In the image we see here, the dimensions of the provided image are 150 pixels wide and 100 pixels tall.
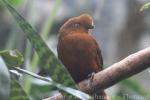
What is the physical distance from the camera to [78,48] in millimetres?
2010

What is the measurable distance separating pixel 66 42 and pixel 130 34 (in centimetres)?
359

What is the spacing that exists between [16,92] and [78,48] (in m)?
1.01

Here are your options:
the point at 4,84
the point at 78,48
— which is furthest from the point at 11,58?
the point at 78,48

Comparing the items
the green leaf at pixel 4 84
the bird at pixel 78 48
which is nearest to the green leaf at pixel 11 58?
the green leaf at pixel 4 84

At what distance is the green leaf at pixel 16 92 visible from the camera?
3.24ft

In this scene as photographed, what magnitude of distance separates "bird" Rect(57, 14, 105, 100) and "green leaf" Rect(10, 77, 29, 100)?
990 mm

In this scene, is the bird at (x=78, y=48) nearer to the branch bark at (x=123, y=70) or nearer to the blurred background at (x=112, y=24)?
the branch bark at (x=123, y=70)

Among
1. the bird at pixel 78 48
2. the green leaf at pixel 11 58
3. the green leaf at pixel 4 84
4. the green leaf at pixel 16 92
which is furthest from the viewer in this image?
the bird at pixel 78 48

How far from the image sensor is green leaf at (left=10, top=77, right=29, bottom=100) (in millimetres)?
988

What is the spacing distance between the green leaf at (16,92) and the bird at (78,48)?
990 millimetres

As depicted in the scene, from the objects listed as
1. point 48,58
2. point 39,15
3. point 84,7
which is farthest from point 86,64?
point 39,15

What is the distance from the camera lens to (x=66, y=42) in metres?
2.02

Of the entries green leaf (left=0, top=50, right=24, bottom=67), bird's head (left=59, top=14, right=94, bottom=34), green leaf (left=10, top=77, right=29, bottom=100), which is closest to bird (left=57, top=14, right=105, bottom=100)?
bird's head (left=59, top=14, right=94, bottom=34)

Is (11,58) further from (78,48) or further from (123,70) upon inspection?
(78,48)
